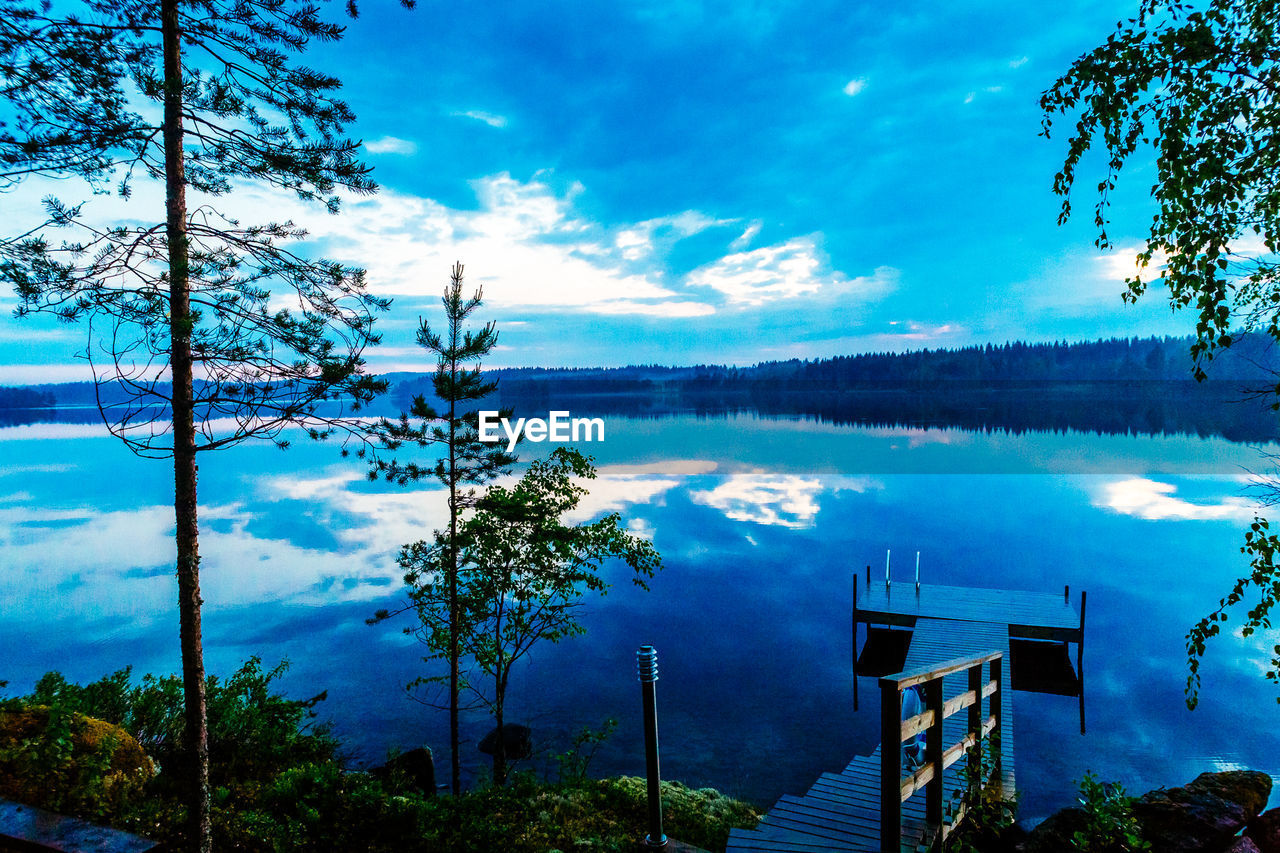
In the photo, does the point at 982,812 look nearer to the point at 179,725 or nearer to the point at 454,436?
the point at 179,725

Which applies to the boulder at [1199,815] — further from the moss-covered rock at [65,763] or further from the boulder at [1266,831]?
the moss-covered rock at [65,763]

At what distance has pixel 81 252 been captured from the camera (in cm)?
513

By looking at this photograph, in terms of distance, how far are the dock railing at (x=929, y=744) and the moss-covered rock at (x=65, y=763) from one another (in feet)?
23.1

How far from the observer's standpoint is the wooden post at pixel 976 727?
6.70 meters

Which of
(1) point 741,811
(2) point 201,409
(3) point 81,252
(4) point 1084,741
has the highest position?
(3) point 81,252

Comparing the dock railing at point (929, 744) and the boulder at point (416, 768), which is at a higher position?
the dock railing at point (929, 744)

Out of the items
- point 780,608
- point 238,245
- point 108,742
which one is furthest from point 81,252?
point 780,608

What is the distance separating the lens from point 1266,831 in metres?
5.57

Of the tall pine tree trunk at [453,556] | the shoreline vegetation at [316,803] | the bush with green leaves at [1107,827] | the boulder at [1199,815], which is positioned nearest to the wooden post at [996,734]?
the shoreline vegetation at [316,803]

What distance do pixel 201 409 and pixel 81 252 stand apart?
1614mm

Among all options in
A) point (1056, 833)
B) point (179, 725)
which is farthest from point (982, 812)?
point (179, 725)

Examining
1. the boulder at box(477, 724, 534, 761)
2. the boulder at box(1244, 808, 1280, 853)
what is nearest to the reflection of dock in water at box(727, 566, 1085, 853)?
the boulder at box(1244, 808, 1280, 853)

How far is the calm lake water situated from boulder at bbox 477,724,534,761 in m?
1.90

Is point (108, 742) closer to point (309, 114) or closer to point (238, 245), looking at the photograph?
point (238, 245)
